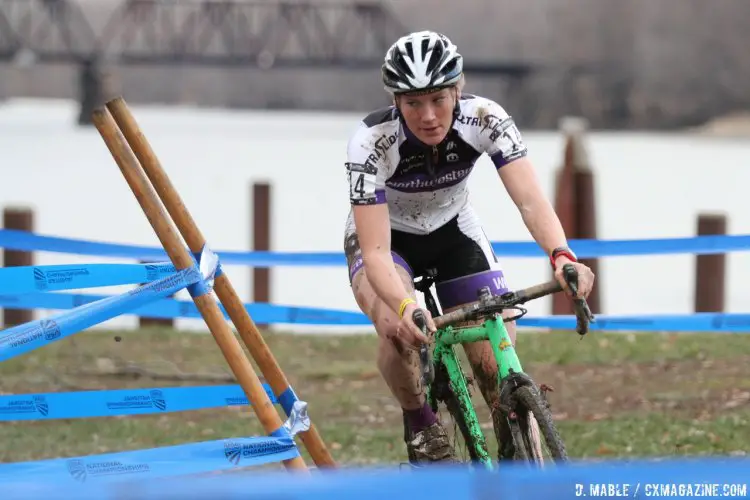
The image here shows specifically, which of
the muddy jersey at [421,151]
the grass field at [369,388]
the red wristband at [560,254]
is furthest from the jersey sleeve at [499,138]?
the grass field at [369,388]

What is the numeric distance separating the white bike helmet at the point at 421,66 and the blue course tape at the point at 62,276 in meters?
1.37

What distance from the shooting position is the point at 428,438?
590 cm

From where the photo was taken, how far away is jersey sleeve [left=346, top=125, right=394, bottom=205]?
5594 mm

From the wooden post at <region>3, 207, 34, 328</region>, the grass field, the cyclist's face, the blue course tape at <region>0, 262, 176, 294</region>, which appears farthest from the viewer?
the wooden post at <region>3, 207, 34, 328</region>

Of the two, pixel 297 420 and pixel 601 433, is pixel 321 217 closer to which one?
pixel 601 433

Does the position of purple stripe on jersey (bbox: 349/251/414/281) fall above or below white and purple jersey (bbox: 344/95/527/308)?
below

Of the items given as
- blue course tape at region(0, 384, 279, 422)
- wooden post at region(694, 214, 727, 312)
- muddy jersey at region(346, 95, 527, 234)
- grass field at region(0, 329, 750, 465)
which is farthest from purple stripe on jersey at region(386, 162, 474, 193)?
wooden post at region(694, 214, 727, 312)

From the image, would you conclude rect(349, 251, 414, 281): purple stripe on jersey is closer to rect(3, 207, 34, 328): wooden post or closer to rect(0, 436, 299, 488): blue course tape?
rect(0, 436, 299, 488): blue course tape

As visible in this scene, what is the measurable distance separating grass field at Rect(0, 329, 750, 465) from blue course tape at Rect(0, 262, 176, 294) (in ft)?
8.55

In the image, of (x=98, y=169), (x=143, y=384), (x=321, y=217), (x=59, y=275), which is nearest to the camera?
(x=59, y=275)

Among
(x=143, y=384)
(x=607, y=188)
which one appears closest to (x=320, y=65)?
(x=607, y=188)

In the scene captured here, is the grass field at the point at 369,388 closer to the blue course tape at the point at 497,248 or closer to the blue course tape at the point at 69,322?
the blue course tape at the point at 497,248

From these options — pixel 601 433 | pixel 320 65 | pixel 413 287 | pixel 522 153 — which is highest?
pixel 320 65

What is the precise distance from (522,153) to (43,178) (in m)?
41.5
